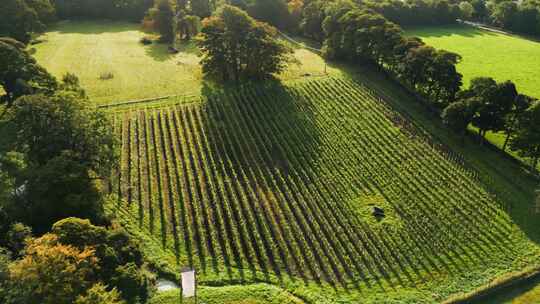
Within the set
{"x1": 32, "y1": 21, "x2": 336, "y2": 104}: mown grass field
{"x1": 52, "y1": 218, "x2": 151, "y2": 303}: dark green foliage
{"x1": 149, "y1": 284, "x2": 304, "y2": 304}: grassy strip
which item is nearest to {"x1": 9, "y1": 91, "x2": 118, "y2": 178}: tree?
{"x1": 52, "y1": 218, "x2": 151, "y2": 303}: dark green foliage

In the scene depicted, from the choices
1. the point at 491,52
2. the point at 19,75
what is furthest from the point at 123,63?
the point at 491,52

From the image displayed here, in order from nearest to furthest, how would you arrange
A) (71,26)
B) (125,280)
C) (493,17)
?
(125,280)
(71,26)
(493,17)

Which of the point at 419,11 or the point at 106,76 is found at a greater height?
the point at 419,11

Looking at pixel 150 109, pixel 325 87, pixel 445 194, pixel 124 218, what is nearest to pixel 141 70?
pixel 150 109

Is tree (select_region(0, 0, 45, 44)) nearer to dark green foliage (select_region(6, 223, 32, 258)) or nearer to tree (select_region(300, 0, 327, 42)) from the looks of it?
dark green foliage (select_region(6, 223, 32, 258))

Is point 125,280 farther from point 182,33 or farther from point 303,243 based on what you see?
point 182,33

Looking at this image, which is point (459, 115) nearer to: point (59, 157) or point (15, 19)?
point (59, 157)

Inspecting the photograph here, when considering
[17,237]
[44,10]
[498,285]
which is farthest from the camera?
[44,10]
